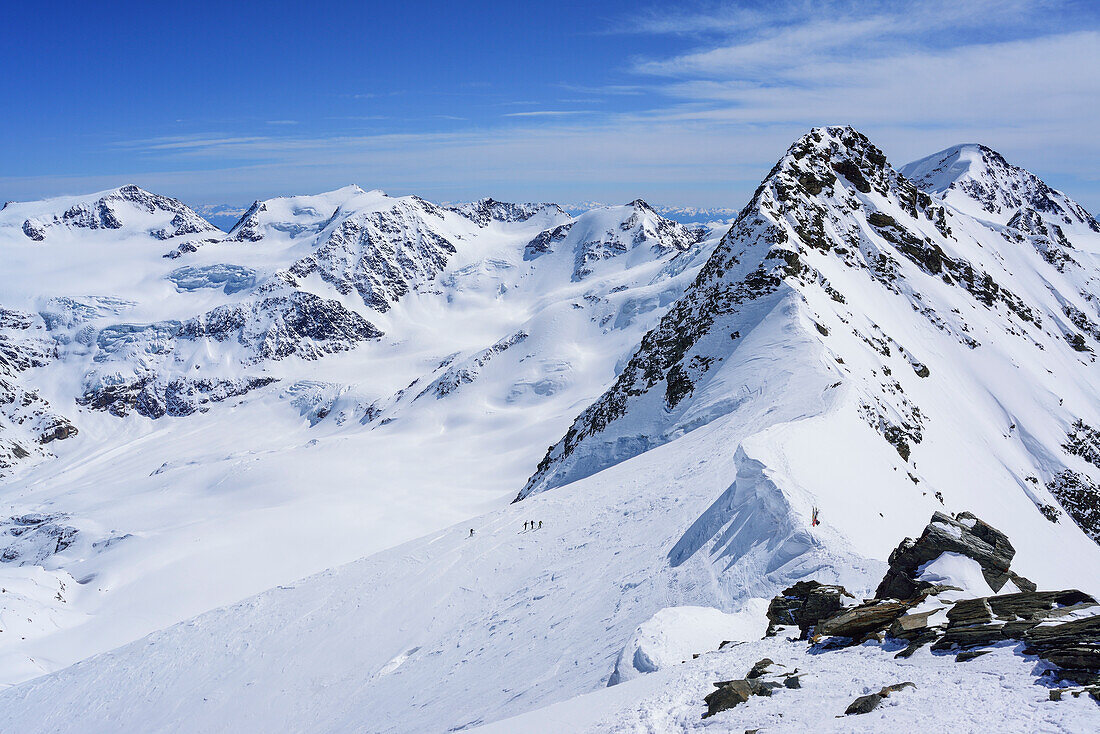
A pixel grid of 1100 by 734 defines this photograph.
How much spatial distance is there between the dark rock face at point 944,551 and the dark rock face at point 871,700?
13.5 ft

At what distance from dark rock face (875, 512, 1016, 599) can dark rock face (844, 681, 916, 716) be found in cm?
411

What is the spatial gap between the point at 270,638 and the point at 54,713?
10852 mm

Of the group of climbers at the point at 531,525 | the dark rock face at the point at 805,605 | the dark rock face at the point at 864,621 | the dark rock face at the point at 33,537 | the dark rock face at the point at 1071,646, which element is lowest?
the dark rock face at the point at 33,537

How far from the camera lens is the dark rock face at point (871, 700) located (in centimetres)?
902

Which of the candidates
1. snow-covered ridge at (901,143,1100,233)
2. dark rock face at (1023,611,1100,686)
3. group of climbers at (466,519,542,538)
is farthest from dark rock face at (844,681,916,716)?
snow-covered ridge at (901,143,1100,233)

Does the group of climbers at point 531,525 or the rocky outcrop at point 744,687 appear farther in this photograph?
the group of climbers at point 531,525

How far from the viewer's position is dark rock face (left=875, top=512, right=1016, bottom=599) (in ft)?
43.4

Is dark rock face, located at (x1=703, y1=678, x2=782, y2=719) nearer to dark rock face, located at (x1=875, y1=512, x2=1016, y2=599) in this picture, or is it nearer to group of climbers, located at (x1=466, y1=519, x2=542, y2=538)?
dark rock face, located at (x1=875, y1=512, x2=1016, y2=599)

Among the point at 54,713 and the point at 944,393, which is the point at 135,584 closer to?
the point at 54,713

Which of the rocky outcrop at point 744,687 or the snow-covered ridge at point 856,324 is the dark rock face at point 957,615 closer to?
the rocky outcrop at point 744,687

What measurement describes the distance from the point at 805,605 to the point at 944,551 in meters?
3.29

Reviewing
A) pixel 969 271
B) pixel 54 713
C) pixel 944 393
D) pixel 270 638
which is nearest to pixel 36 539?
pixel 54 713

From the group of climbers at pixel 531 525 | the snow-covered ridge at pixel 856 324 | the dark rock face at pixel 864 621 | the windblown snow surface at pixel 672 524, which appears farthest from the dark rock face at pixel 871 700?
the snow-covered ridge at pixel 856 324

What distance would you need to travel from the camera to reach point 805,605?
13.7 metres
